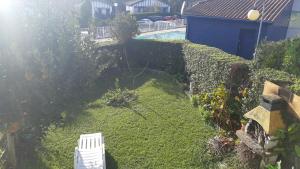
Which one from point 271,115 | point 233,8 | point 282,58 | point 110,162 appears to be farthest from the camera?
point 233,8

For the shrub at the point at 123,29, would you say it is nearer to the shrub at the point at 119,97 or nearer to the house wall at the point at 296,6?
the shrub at the point at 119,97

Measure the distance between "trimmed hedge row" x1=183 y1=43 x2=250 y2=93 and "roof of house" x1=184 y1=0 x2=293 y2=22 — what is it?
5.01 meters

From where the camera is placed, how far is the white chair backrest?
8.13m

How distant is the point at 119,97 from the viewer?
41.6ft

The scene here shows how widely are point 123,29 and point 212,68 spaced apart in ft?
26.7

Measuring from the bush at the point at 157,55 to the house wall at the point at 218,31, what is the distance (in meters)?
3.69

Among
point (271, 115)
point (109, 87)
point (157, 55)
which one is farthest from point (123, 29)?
point (271, 115)

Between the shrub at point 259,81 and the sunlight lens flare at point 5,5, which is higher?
the sunlight lens flare at point 5,5

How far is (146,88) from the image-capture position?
46.8 ft

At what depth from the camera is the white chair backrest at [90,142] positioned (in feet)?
26.7

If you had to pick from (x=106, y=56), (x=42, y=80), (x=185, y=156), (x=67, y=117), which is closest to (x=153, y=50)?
(x=106, y=56)

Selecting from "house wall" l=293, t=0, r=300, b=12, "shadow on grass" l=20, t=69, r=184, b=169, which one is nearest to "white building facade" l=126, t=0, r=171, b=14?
"house wall" l=293, t=0, r=300, b=12

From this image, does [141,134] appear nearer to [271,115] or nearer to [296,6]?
[271,115]

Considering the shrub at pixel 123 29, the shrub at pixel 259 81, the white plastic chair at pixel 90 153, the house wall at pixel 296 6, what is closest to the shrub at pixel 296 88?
the shrub at pixel 259 81
